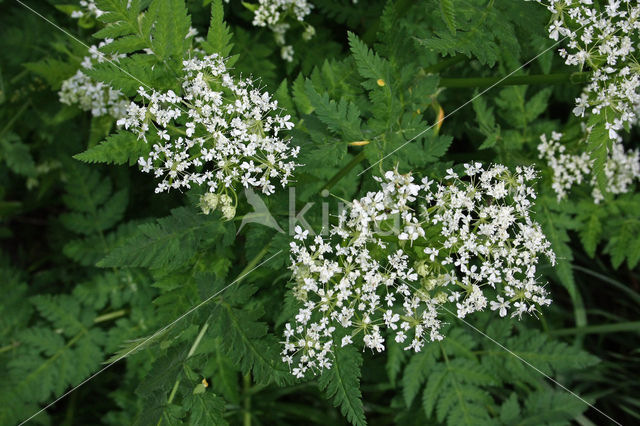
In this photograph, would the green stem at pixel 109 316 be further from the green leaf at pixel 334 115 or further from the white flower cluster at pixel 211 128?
the green leaf at pixel 334 115

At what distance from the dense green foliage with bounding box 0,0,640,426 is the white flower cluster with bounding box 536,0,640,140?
0.17 metres

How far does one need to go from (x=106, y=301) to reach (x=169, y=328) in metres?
1.51

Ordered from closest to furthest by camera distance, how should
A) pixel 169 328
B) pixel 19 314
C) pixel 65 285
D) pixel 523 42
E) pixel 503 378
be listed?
pixel 169 328 < pixel 523 42 < pixel 503 378 < pixel 19 314 < pixel 65 285

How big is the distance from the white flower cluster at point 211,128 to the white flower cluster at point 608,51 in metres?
1.68

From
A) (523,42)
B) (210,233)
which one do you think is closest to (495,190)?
(523,42)

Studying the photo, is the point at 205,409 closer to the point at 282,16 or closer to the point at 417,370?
the point at 417,370

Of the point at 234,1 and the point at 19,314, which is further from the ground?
the point at 234,1

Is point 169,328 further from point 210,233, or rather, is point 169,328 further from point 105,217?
point 105,217

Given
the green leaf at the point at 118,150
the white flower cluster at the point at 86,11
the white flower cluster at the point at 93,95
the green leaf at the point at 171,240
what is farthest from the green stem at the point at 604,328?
the white flower cluster at the point at 86,11

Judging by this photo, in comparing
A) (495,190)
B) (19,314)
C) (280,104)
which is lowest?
(19,314)

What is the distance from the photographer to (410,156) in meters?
2.97

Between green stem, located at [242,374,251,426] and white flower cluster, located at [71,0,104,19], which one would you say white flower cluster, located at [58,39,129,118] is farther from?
green stem, located at [242,374,251,426]

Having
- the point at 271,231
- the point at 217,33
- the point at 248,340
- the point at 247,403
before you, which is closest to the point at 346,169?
the point at 271,231

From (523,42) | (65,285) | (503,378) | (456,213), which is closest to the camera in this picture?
(456,213)
